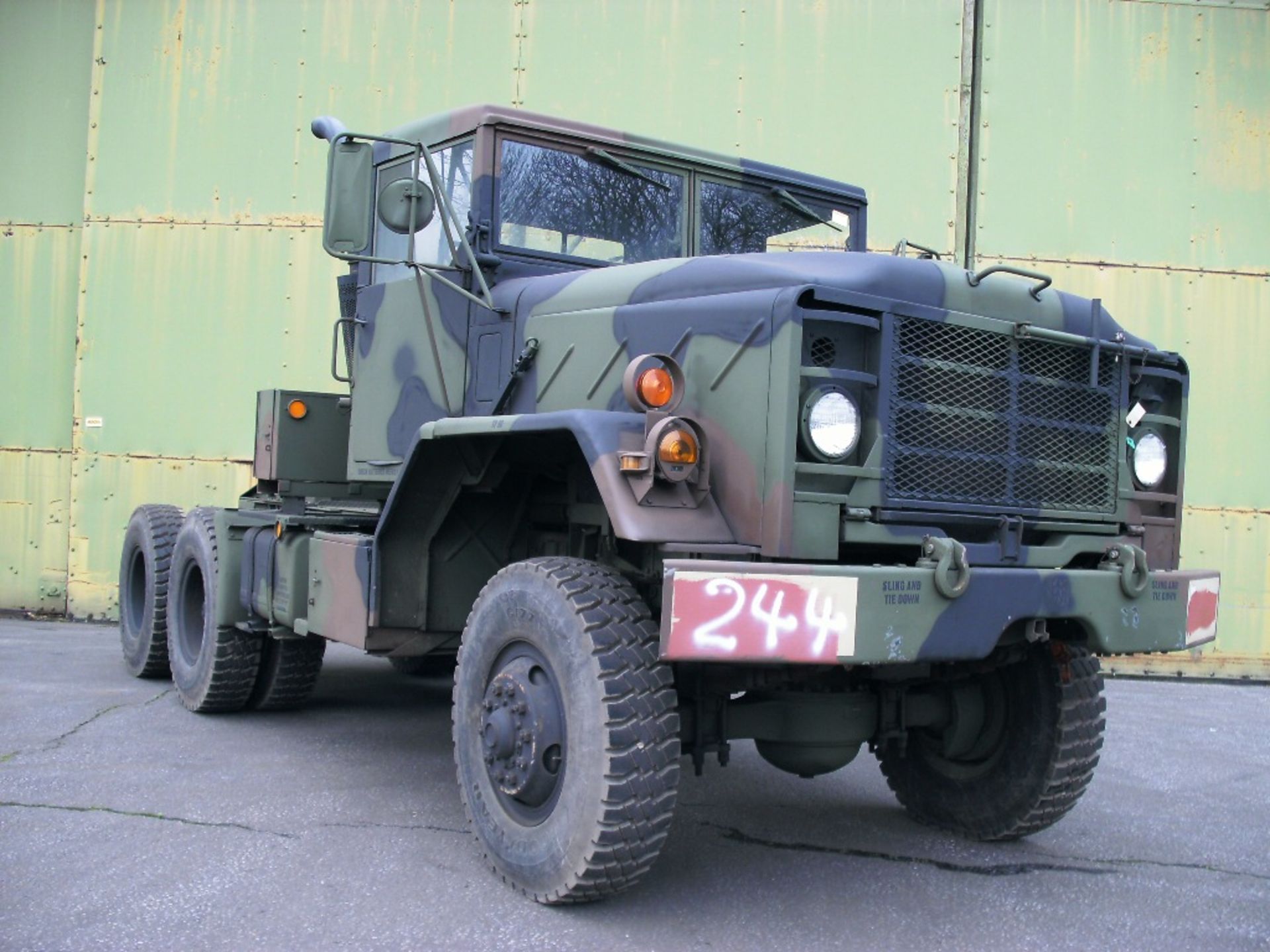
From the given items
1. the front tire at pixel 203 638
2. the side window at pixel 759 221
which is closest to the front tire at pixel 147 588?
the front tire at pixel 203 638

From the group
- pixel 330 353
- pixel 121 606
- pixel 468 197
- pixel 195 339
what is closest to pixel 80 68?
pixel 195 339

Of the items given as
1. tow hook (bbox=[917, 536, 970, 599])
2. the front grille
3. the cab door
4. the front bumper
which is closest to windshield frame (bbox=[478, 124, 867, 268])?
the cab door

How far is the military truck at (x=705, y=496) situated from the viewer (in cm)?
341

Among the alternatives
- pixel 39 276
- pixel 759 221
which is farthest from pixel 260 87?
pixel 759 221

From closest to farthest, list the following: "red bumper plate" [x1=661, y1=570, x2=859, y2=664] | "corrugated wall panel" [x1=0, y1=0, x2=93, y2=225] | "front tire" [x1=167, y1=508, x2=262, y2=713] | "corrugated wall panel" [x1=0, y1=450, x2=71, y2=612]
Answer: "red bumper plate" [x1=661, y1=570, x2=859, y2=664] < "front tire" [x1=167, y1=508, x2=262, y2=713] < "corrugated wall panel" [x1=0, y1=450, x2=71, y2=612] < "corrugated wall panel" [x1=0, y1=0, x2=93, y2=225]

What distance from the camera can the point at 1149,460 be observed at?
14.1ft

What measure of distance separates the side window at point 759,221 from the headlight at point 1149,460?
1440 millimetres

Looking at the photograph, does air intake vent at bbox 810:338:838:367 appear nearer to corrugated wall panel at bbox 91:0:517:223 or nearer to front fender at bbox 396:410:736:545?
front fender at bbox 396:410:736:545

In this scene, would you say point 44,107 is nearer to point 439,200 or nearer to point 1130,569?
point 439,200

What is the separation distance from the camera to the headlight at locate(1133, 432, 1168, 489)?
426 cm

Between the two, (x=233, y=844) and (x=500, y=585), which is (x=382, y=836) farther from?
(x=500, y=585)

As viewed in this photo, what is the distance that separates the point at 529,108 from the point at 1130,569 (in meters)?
6.75

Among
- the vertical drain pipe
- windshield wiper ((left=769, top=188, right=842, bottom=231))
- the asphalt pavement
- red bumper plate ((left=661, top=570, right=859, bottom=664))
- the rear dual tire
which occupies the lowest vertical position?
the asphalt pavement

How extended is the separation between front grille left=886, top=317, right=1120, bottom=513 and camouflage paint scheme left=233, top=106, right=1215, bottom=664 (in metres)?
0.05
